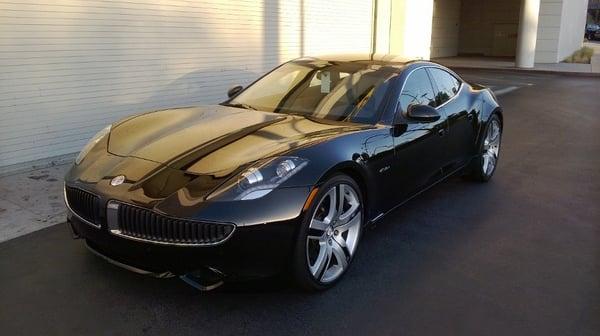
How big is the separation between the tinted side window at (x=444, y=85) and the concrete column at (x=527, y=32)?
57.2 feet

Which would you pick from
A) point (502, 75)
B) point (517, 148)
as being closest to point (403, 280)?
point (517, 148)

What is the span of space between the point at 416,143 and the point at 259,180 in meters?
1.78

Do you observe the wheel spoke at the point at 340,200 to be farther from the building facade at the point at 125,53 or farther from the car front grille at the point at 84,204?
the building facade at the point at 125,53

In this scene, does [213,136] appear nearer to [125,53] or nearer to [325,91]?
[325,91]

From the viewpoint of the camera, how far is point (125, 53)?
295 inches

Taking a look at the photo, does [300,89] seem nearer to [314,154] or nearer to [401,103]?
[401,103]

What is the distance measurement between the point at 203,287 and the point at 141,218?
0.52 meters

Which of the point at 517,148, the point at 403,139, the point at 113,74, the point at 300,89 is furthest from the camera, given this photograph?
the point at 517,148

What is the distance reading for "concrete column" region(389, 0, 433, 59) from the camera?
570 inches

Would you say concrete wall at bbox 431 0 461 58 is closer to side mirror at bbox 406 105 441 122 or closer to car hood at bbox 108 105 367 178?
side mirror at bbox 406 105 441 122

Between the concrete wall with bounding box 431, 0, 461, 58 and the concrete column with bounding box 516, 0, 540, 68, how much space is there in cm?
688

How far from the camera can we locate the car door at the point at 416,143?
4.33 metres

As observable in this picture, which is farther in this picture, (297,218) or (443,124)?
(443,124)

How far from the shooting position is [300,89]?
4809 mm
